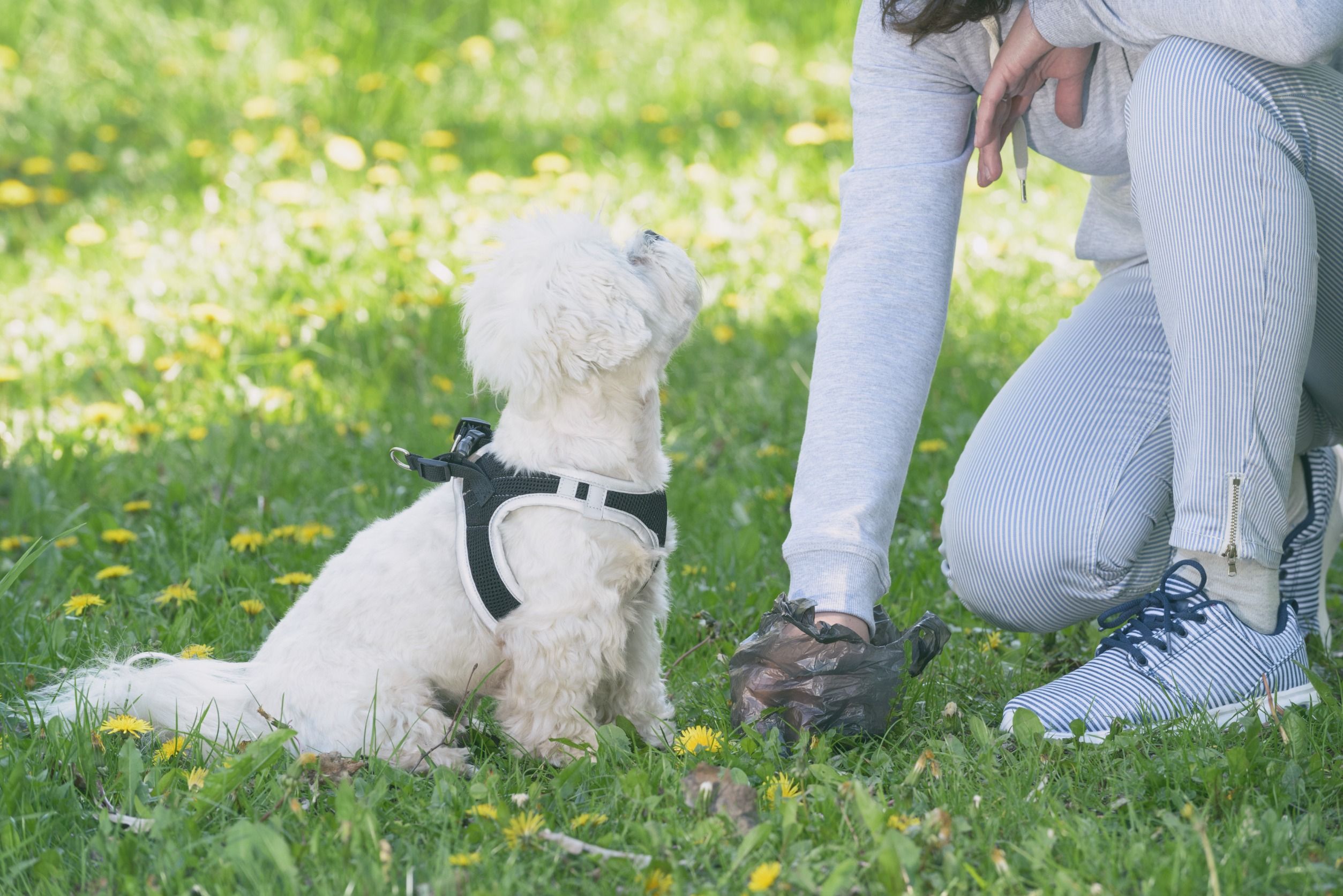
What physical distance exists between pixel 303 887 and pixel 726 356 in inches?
107

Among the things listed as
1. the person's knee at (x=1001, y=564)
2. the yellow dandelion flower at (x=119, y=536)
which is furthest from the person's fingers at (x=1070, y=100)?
the yellow dandelion flower at (x=119, y=536)

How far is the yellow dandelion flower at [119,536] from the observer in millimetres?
2973

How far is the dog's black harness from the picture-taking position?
2.14 metres

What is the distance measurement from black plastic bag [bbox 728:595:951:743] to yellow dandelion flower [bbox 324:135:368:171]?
371 cm

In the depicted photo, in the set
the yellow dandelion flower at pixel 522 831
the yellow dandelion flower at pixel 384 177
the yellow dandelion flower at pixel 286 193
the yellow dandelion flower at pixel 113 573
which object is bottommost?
the yellow dandelion flower at pixel 113 573

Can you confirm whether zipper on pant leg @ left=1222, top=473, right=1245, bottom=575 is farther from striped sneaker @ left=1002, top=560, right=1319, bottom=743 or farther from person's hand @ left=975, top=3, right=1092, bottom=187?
person's hand @ left=975, top=3, right=1092, bottom=187

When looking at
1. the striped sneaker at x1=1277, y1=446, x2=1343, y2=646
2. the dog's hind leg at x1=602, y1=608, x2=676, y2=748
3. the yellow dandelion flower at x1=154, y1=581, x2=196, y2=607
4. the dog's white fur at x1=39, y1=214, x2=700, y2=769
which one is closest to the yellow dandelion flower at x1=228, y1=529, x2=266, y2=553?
the yellow dandelion flower at x1=154, y1=581, x2=196, y2=607

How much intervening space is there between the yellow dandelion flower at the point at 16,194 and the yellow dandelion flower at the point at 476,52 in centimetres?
234

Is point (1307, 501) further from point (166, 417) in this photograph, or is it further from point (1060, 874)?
point (166, 417)

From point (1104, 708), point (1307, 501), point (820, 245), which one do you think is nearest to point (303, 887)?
point (1104, 708)

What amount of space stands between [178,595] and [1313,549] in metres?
2.20

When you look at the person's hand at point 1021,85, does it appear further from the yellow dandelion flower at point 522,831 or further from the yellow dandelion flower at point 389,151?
the yellow dandelion flower at point 389,151

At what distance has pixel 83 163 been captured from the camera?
5926mm

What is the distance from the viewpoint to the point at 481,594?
215 cm
